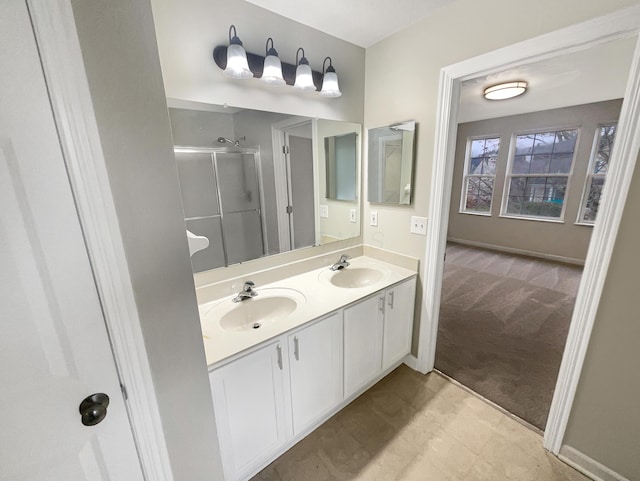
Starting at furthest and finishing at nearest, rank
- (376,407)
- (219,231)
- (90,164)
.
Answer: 1. (376,407)
2. (219,231)
3. (90,164)

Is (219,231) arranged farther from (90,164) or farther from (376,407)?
(376,407)

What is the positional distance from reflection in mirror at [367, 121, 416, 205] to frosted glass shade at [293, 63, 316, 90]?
0.62m

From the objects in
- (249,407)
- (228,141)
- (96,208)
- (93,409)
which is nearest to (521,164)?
(228,141)

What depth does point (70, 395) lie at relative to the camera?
2.05 feet

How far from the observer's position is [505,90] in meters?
2.84

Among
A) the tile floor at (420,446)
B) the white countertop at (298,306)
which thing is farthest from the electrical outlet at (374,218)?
the tile floor at (420,446)

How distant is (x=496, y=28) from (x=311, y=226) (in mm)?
1490

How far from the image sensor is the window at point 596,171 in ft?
12.3

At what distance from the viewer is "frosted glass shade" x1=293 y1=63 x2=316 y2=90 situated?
151 centimetres

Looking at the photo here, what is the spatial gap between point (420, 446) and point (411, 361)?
0.64 metres

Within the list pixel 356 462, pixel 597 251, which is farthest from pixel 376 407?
pixel 597 251

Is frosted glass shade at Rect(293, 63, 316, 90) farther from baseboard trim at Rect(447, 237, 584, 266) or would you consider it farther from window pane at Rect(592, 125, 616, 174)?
baseboard trim at Rect(447, 237, 584, 266)

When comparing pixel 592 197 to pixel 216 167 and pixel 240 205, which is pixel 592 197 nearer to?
pixel 240 205

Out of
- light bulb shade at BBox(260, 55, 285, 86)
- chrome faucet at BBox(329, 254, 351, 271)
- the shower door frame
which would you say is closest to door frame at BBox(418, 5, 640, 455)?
chrome faucet at BBox(329, 254, 351, 271)
